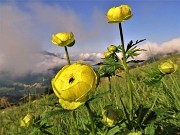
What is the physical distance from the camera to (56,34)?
64.9 inches

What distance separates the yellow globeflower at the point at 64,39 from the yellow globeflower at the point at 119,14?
22 centimetres

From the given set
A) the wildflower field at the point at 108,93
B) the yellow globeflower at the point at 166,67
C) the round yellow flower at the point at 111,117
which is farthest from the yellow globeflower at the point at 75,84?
the yellow globeflower at the point at 166,67

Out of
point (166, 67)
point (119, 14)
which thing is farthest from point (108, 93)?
point (119, 14)

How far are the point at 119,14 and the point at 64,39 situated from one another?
0.99 ft

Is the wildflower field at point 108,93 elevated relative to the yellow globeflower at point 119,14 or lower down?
lower down

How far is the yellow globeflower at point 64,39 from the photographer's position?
1605mm

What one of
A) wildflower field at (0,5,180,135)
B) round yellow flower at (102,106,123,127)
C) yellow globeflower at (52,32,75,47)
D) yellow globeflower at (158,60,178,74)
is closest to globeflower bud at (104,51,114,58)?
wildflower field at (0,5,180,135)

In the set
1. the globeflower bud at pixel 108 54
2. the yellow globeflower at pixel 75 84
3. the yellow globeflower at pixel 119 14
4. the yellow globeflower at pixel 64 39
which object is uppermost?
the yellow globeflower at pixel 119 14

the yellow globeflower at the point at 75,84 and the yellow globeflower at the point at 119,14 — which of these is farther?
the yellow globeflower at the point at 119,14

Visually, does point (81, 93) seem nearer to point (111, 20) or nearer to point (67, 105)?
point (67, 105)

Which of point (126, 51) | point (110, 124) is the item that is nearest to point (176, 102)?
point (126, 51)

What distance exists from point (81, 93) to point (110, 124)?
0.84 ft

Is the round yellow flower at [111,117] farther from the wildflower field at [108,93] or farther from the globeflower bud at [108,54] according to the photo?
the globeflower bud at [108,54]

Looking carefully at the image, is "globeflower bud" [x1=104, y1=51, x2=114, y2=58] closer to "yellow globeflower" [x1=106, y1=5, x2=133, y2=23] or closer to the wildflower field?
the wildflower field
